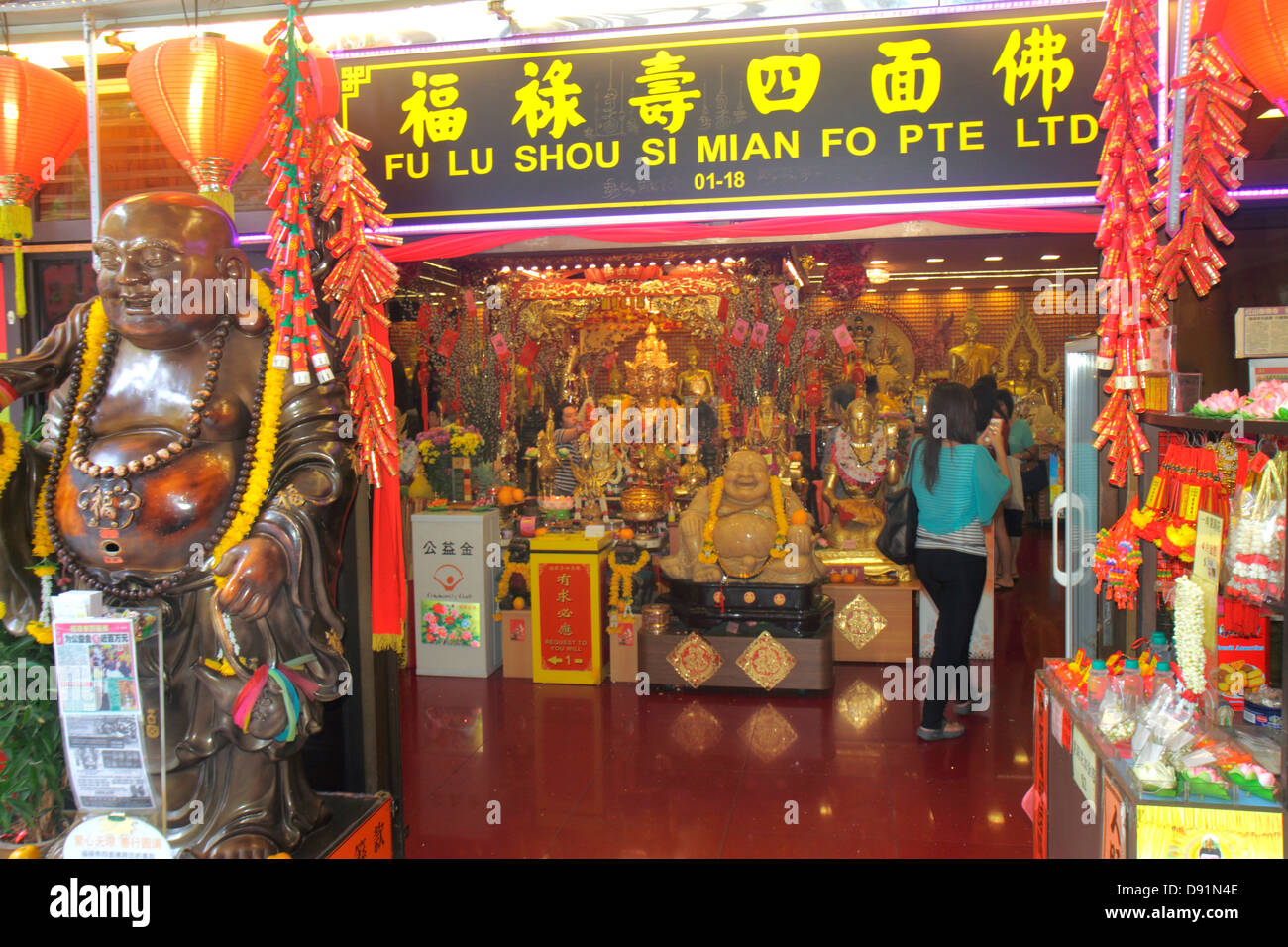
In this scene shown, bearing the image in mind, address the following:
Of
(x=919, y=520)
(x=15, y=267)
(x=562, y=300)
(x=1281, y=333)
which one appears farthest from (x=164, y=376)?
(x=562, y=300)

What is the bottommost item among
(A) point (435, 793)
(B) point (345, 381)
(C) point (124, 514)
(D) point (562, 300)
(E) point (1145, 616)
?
(A) point (435, 793)

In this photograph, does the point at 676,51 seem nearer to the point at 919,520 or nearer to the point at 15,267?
the point at 919,520

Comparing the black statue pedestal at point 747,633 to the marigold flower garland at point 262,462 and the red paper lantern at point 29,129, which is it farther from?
the red paper lantern at point 29,129

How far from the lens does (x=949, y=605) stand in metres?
4.16

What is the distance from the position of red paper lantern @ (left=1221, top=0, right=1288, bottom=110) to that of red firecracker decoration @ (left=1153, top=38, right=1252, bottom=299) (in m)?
0.05

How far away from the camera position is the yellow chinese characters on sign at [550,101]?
10.8ft

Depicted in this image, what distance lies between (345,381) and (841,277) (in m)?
5.66

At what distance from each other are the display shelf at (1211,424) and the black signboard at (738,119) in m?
0.89

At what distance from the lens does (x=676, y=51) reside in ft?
10.6

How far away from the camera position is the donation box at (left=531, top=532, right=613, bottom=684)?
5.30 meters

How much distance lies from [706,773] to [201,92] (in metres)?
3.09

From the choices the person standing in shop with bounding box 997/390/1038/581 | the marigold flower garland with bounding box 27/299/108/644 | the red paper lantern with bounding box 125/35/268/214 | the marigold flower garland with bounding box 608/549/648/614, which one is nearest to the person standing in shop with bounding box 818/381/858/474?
the person standing in shop with bounding box 997/390/1038/581

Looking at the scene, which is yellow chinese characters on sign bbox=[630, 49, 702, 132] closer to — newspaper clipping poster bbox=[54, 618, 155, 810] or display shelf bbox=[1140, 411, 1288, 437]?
display shelf bbox=[1140, 411, 1288, 437]

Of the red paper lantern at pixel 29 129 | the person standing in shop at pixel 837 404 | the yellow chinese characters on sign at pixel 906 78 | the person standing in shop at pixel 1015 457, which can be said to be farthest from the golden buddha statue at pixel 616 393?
the red paper lantern at pixel 29 129
